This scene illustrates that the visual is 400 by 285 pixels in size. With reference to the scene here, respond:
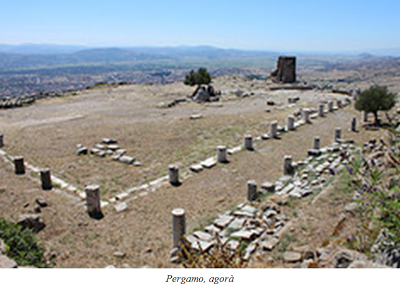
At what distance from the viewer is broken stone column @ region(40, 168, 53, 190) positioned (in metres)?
11.3

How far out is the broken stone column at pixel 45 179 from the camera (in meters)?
11.3

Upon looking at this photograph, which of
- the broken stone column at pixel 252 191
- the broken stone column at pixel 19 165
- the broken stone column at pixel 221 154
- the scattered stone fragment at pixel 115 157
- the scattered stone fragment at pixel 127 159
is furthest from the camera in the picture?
the scattered stone fragment at pixel 115 157

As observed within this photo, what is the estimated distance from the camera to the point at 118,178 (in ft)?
40.6

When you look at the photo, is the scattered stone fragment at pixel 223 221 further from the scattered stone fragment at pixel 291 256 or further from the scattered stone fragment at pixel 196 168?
the scattered stone fragment at pixel 196 168

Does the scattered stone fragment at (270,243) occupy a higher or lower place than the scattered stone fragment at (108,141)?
lower

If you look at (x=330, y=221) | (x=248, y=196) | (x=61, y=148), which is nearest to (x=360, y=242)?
(x=330, y=221)

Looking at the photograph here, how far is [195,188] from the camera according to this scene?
36.9 feet

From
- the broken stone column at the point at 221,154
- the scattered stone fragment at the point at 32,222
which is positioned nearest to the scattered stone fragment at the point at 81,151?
the broken stone column at the point at 221,154

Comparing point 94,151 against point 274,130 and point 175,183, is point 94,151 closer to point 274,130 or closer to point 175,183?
point 175,183

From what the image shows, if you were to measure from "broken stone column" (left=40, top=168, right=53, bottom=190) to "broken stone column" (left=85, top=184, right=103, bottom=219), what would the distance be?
2884 mm

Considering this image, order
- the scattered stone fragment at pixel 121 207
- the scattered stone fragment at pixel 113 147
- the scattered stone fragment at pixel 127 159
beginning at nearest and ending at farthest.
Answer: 1. the scattered stone fragment at pixel 121 207
2. the scattered stone fragment at pixel 127 159
3. the scattered stone fragment at pixel 113 147

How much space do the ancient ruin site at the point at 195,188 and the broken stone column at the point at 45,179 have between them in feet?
0.16

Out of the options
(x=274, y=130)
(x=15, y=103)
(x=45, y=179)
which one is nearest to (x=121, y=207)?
(x=45, y=179)

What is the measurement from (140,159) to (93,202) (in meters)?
5.28
